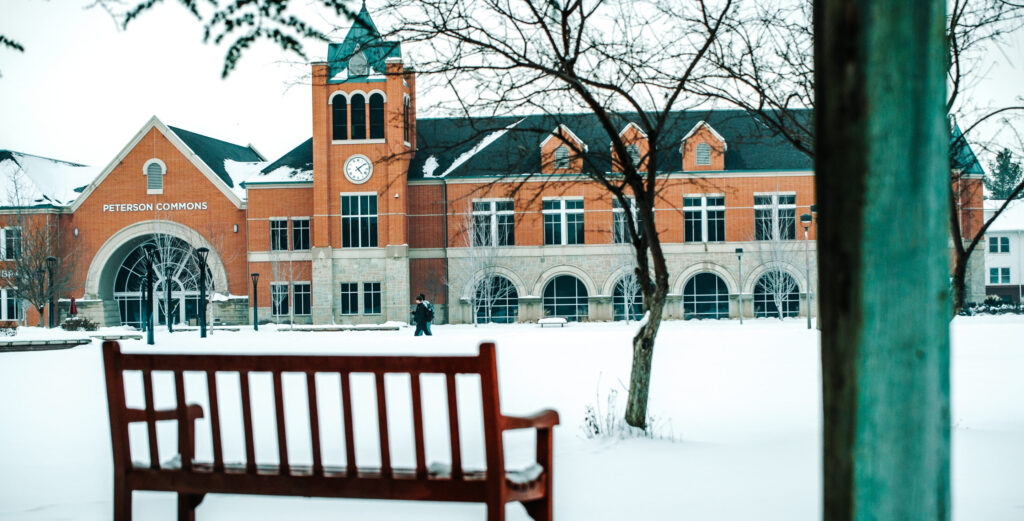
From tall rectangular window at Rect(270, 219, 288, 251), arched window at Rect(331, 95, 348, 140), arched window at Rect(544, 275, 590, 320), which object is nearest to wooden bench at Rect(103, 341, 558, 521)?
arched window at Rect(544, 275, 590, 320)

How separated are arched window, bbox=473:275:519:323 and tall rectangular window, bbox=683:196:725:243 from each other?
8919mm

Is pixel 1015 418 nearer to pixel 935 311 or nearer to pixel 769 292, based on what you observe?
pixel 935 311

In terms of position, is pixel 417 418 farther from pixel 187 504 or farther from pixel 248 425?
pixel 187 504

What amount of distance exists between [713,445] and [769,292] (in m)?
38.8

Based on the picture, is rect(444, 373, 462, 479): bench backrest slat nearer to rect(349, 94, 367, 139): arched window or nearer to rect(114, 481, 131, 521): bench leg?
rect(114, 481, 131, 521): bench leg

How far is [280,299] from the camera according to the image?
4659 centimetres

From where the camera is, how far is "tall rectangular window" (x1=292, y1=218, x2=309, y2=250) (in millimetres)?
47219

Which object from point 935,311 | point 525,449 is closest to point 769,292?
point 525,449

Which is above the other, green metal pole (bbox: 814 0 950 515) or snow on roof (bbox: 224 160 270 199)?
snow on roof (bbox: 224 160 270 199)

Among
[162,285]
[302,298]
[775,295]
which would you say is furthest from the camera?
[162,285]

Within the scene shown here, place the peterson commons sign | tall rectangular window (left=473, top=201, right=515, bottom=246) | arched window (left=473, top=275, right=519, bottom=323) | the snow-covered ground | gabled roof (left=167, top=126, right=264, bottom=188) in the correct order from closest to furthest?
1. the snow-covered ground
2. tall rectangular window (left=473, top=201, right=515, bottom=246)
3. arched window (left=473, top=275, right=519, bottom=323)
4. the peterson commons sign
5. gabled roof (left=167, top=126, right=264, bottom=188)

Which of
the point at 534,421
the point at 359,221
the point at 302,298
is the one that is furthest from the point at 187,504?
the point at 302,298

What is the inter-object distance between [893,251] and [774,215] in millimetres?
44257

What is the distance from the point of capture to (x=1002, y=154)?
990cm
